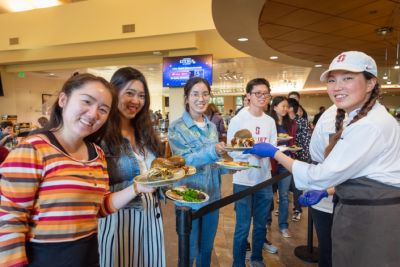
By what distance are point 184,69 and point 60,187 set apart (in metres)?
6.15

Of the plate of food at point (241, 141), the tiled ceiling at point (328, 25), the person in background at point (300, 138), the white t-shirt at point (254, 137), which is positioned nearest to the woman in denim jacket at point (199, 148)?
the plate of food at point (241, 141)

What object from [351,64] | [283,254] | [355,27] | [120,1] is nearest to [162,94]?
[120,1]

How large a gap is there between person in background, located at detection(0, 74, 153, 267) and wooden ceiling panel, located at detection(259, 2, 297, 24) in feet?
10.7

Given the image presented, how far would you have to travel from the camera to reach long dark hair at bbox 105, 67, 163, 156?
4.88 feet

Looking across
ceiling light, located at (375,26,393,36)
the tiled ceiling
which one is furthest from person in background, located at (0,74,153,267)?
ceiling light, located at (375,26,393,36)

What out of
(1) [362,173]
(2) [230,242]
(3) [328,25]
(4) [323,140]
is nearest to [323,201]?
(4) [323,140]

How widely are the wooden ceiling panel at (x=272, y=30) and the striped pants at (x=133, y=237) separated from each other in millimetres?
3936

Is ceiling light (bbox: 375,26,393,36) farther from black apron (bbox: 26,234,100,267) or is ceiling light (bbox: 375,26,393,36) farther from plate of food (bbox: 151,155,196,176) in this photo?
black apron (bbox: 26,234,100,267)

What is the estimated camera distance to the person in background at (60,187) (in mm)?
911

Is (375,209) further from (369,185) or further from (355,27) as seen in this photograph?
(355,27)

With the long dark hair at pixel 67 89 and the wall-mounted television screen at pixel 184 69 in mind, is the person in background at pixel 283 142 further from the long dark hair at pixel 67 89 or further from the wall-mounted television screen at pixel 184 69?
the wall-mounted television screen at pixel 184 69

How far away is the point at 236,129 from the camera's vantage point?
2.53m

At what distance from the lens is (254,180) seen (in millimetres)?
2381

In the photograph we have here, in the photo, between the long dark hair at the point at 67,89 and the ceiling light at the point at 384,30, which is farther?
the ceiling light at the point at 384,30
